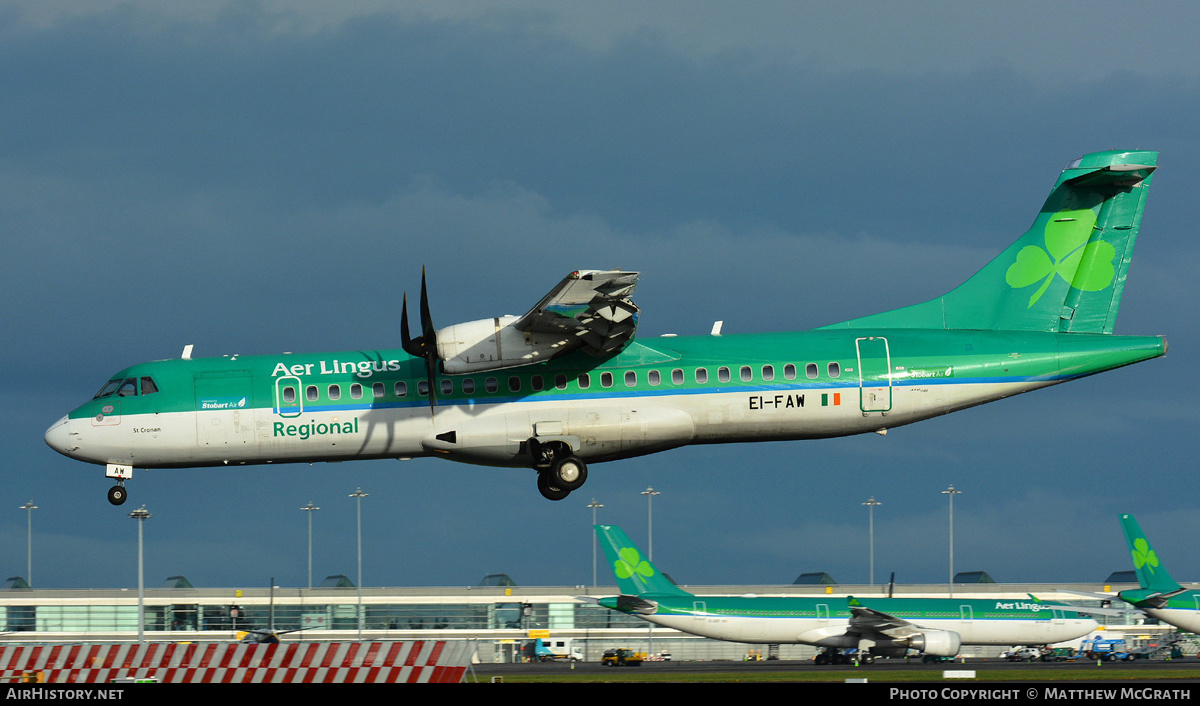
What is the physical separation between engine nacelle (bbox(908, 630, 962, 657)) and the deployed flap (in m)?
22.5

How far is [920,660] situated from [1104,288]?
19955 mm

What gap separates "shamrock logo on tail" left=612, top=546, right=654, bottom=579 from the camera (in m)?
45.6

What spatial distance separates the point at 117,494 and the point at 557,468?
9.24 meters

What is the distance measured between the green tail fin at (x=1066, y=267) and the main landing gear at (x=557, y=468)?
22.9ft

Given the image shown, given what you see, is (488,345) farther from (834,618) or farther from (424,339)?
(834,618)

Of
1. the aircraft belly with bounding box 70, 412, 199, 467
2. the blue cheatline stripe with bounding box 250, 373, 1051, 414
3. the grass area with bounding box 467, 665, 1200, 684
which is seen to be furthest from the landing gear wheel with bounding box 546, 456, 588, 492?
the grass area with bounding box 467, 665, 1200, 684

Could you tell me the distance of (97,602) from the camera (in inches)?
2633

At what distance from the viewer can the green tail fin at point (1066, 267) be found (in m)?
29.2

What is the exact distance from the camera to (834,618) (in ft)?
146

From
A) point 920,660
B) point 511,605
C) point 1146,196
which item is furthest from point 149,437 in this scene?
point 511,605

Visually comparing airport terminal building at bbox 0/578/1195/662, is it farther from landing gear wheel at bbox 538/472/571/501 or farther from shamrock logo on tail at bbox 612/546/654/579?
landing gear wheel at bbox 538/472/571/501

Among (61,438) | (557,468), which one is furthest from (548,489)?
(61,438)
